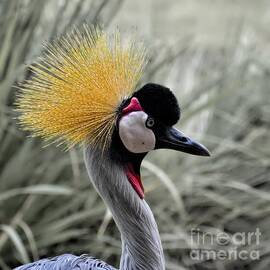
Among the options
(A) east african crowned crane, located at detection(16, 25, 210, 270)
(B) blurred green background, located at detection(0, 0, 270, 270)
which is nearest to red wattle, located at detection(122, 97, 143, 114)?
(A) east african crowned crane, located at detection(16, 25, 210, 270)

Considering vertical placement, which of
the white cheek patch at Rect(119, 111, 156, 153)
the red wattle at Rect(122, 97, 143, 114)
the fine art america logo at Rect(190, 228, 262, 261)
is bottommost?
the fine art america logo at Rect(190, 228, 262, 261)

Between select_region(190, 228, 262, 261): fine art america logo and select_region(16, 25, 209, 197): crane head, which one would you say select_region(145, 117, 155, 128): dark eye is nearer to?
select_region(16, 25, 209, 197): crane head

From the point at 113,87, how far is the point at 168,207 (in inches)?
61.0

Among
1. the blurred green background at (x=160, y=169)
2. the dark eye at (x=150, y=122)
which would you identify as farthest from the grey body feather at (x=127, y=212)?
the blurred green background at (x=160, y=169)

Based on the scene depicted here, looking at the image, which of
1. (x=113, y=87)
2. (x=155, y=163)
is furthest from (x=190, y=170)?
(x=113, y=87)

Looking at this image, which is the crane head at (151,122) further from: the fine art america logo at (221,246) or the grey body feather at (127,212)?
the fine art america logo at (221,246)

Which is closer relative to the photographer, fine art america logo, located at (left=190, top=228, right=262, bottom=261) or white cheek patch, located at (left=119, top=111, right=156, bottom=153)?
white cheek patch, located at (left=119, top=111, right=156, bottom=153)

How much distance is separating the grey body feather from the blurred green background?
2.85 feet

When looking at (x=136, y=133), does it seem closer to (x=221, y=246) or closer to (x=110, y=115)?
(x=110, y=115)

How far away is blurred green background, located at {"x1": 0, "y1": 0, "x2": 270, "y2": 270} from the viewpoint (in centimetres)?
306

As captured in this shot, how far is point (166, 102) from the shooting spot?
6.16 feet

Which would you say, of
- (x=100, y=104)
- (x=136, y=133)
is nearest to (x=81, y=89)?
(x=100, y=104)

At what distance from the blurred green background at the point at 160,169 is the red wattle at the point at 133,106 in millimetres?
876

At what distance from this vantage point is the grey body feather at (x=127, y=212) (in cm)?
193
